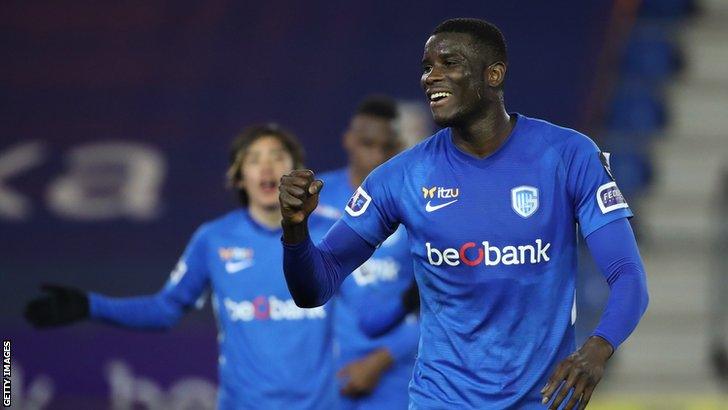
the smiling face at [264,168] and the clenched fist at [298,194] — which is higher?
the clenched fist at [298,194]

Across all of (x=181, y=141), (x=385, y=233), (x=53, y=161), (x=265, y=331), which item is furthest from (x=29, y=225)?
(x=385, y=233)

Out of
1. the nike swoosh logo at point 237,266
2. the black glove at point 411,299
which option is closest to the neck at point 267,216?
the nike swoosh logo at point 237,266

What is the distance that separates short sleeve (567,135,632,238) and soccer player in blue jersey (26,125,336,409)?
7.37 feet

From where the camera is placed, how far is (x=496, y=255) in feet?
14.4

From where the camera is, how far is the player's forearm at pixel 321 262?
14.1 feet

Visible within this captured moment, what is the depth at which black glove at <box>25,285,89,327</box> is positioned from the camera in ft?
20.2

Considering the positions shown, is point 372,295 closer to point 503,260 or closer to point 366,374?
point 366,374

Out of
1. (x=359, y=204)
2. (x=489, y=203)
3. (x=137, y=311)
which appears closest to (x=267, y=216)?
(x=137, y=311)

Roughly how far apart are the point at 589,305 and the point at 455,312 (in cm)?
650

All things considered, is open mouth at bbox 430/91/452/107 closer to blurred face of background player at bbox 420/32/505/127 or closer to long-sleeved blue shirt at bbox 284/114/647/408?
blurred face of background player at bbox 420/32/505/127

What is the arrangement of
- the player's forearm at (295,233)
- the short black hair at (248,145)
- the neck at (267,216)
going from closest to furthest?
the player's forearm at (295,233) → the neck at (267,216) → the short black hair at (248,145)

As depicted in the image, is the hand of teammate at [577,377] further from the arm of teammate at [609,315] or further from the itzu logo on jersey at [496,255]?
the itzu logo on jersey at [496,255]

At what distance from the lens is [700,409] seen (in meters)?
9.87

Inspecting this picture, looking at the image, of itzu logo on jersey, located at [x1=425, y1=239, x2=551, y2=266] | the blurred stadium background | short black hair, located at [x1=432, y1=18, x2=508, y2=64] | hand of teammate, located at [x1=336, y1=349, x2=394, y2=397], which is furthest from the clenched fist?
the blurred stadium background
